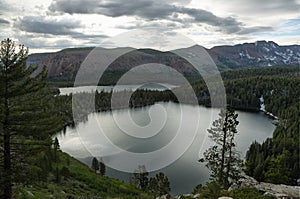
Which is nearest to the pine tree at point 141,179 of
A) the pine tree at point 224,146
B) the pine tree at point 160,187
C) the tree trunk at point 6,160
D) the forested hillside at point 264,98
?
the pine tree at point 160,187

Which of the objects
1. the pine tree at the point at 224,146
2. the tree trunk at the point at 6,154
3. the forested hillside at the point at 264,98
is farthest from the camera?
the forested hillside at the point at 264,98

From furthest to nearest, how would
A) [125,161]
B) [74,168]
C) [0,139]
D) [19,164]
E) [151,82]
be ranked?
[151,82], [125,161], [74,168], [19,164], [0,139]

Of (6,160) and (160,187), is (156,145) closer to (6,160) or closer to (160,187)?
(160,187)

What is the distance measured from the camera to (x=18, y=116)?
1241cm

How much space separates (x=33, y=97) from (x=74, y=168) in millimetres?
24019

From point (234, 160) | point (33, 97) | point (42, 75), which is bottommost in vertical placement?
point (234, 160)

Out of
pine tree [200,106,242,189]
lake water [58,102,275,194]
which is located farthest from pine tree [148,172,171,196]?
pine tree [200,106,242,189]

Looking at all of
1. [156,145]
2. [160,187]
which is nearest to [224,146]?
[160,187]

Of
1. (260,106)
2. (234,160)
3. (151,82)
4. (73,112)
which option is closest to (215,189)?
(234,160)

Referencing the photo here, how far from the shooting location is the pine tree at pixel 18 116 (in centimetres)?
1211

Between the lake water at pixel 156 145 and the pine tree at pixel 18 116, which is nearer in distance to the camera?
the pine tree at pixel 18 116

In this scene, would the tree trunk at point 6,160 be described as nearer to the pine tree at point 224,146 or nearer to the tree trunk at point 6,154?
the tree trunk at point 6,154

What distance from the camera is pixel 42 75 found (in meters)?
14.0

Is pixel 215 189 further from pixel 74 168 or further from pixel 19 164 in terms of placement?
pixel 74 168
